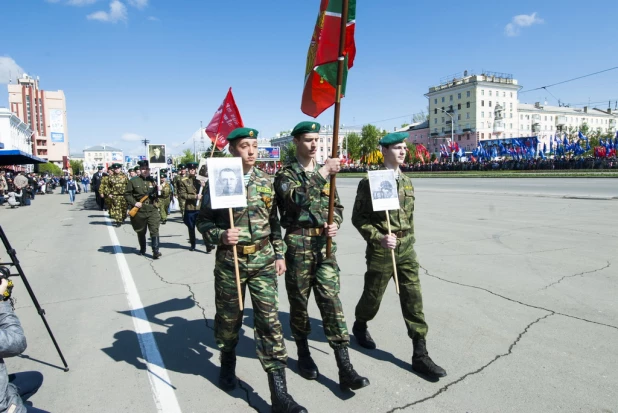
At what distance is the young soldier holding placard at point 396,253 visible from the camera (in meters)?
3.49

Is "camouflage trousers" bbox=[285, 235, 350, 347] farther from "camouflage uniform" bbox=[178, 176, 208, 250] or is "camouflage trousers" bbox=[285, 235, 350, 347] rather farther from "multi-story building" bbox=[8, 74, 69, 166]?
"multi-story building" bbox=[8, 74, 69, 166]

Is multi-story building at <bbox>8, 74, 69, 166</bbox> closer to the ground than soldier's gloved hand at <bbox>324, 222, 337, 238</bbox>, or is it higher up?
higher up

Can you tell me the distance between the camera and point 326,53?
352cm

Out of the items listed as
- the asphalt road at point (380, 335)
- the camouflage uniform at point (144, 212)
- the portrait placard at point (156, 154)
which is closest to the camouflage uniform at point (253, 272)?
the asphalt road at point (380, 335)

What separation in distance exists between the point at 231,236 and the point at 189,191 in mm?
7479

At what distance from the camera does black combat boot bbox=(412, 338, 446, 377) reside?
11.0 feet

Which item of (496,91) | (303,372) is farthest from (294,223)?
(496,91)

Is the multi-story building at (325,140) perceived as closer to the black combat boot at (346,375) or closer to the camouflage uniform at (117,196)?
the camouflage uniform at (117,196)

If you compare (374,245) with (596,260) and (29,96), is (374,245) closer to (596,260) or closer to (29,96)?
(596,260)

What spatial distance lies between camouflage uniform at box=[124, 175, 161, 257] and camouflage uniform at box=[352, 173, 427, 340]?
237 inches

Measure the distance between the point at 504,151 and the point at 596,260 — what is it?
149 ft

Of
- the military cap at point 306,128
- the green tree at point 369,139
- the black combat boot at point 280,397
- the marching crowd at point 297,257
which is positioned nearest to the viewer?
the black combat boot at point 280,397

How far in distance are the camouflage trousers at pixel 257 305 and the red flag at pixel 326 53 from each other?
1.53 metres

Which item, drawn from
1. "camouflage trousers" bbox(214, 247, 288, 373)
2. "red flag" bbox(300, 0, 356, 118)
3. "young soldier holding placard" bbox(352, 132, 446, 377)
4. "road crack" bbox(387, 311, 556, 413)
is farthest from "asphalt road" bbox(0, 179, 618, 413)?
"red flag" bbox(300, 0, 356, 118)
